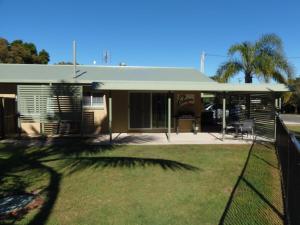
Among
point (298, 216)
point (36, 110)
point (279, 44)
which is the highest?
point (279, 44)

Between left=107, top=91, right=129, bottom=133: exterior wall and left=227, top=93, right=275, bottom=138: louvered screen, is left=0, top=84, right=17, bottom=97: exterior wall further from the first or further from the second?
left=227, top=93, right=275, bottom=138: louvered screen

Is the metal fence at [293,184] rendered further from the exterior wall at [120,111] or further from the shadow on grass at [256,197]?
the exterior wall at [120,111]

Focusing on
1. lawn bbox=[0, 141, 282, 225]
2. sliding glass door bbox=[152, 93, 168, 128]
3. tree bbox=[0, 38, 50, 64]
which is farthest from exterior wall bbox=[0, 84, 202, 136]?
tree bbox=[0, 38, 50, 64]

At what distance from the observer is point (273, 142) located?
1519 centimetres

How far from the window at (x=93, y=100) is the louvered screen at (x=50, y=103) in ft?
6.48

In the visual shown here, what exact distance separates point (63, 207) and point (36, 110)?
34.6ft

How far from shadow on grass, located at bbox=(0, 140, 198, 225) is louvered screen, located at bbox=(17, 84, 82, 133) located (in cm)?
180

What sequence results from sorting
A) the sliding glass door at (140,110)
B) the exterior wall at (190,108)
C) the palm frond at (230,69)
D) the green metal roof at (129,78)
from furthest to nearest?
the palm frond at (230,69), the exterior wall at (190,108), the sliding glass door at (140,110), the green metal roof at (129,78)

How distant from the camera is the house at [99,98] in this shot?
15.9 meters

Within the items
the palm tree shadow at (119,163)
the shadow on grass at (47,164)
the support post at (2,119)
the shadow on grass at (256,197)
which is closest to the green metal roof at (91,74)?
the support post at (2,119)

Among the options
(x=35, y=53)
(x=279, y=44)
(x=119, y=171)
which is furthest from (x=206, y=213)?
(x=35, y=53)

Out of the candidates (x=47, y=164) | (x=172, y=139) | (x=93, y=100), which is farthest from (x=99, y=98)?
(x=47, y=164)

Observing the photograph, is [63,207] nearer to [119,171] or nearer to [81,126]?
[119,171]

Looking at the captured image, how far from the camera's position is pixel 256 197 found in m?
7.01
